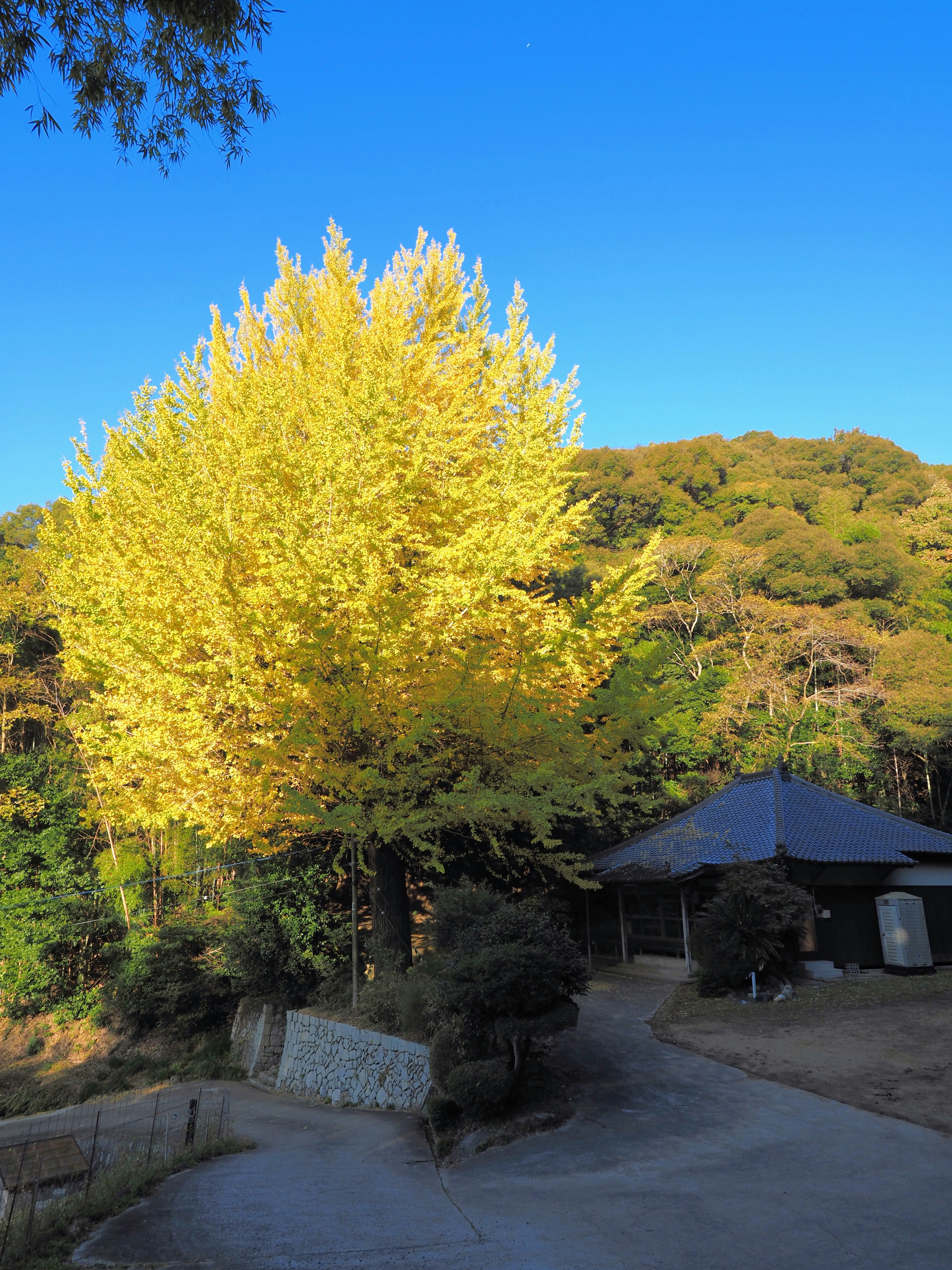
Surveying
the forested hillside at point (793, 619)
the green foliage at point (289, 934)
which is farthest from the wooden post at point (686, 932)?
the green foliage at point (289, 934)

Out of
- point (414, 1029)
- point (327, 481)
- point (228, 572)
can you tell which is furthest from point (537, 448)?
point (414, 1029)

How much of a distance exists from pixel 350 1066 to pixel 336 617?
6917 mm

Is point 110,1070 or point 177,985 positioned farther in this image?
point 177,985

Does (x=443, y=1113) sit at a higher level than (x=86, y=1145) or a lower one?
higher

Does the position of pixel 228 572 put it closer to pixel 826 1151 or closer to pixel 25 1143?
pixel 25 1143

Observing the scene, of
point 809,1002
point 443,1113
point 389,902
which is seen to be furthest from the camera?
point 809,1002

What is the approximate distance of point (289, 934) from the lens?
1494cm

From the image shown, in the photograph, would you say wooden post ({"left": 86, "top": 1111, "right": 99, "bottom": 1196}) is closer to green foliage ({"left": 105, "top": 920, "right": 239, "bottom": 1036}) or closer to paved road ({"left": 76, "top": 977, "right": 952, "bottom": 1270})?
paved road ({"left": 76, "top": 977, "right": 952, "bottom": 1270})

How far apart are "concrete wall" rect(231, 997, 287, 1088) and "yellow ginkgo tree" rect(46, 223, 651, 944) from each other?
14.4 feet

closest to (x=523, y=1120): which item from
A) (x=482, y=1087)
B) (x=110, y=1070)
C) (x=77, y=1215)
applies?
(x=482, y=1087)

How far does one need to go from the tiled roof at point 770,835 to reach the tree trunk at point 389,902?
6809mm

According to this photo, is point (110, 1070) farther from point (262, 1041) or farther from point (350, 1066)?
point (350, 1066)

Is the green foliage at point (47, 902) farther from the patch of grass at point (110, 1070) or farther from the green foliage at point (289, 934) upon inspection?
the green foliage at point (289, 934)

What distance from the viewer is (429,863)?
10.1m
